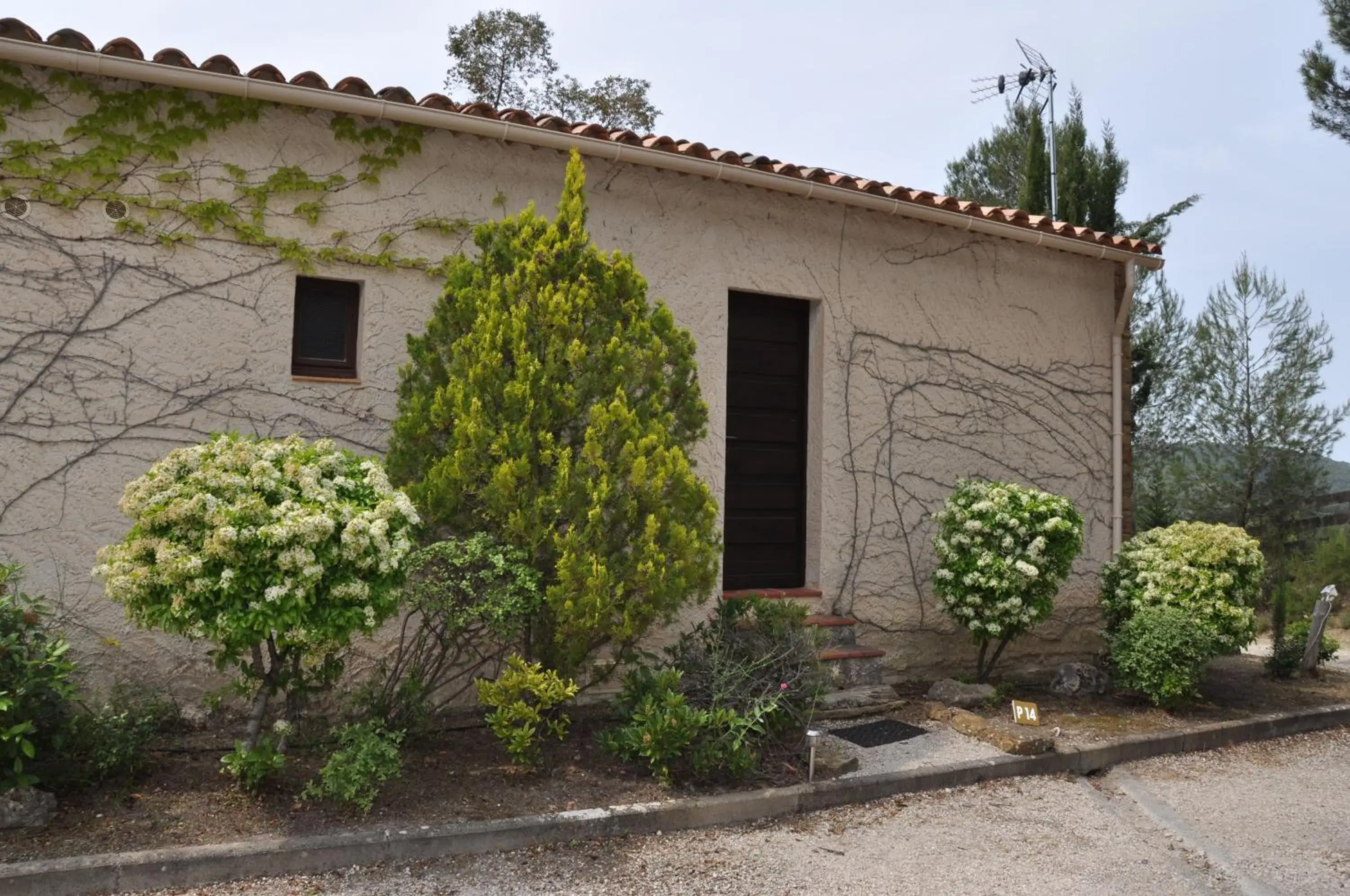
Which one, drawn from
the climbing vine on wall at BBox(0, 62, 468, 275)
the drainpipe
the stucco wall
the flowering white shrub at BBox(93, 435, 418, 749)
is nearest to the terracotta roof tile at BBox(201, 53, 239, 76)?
the climbing vine on wall at BBox(0, 62, 468, 275)

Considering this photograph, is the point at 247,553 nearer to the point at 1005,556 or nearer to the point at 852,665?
the point at 852,665

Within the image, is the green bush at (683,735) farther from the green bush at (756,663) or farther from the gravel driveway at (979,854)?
the gravel driveway at (979,854)

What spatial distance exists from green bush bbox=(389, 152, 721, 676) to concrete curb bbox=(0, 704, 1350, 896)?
2.88ft

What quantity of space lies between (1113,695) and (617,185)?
16.5 feet

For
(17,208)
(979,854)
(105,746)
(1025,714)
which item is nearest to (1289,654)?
(1025,714)

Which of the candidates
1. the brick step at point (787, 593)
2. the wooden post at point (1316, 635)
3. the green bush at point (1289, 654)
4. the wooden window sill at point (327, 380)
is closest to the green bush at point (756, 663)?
the brick step at point (787, 593)

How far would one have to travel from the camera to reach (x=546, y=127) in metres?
5.99

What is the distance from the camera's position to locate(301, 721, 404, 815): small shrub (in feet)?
13.9

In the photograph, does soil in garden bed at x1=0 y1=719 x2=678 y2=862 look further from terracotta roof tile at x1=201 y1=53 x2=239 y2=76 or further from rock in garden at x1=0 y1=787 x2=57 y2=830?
terracotta roof tile at x1=201 y1=53 x2=239 y2=76

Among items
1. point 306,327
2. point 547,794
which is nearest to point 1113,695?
point 547,794

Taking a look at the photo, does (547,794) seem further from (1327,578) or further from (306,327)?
(1327,578)

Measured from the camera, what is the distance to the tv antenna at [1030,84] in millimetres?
12695

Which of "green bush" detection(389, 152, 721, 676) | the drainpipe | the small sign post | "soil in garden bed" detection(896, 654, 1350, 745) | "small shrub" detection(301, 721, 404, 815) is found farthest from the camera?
the drainpipe

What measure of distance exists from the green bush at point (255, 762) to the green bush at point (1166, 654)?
5376 millimetres
